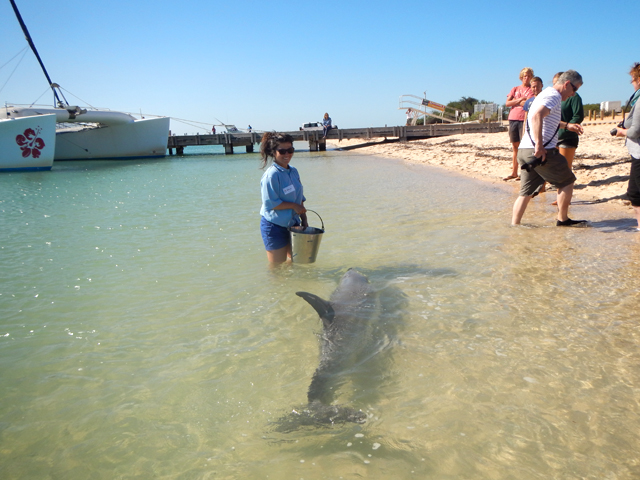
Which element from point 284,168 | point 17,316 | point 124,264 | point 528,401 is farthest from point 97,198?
point 528,401

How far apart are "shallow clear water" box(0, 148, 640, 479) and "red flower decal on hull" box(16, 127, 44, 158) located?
77.3 ft

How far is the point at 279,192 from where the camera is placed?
4.50 meters

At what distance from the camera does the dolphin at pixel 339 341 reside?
8.04ft

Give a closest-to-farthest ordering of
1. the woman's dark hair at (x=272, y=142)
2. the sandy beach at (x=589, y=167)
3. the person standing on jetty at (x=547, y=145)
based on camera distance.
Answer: the woman's dark hair at (x=272, y=142), the person standing on jetty at (x=547, y=145), the sandy beach at (x=589, y=167)

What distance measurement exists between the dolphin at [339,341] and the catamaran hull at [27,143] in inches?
1118

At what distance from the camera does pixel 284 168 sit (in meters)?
4.49

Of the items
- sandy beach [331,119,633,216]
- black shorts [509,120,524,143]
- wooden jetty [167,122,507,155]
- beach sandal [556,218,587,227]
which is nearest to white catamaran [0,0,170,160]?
wooden jetty [167,122,507,155]

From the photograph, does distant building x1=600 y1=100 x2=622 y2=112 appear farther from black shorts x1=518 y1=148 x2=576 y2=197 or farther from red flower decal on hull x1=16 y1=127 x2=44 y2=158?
red flower decal on hull x1=16 y1=127 x2=44 y2=158

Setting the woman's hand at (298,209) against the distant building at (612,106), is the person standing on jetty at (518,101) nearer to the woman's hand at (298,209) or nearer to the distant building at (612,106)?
the woman's hand at (298,209)

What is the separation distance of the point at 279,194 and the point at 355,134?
1345 inches

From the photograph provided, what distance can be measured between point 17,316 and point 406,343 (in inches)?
149

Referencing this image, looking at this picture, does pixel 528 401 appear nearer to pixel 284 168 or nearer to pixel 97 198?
pixel 284 168

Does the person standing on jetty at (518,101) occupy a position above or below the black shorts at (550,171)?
above

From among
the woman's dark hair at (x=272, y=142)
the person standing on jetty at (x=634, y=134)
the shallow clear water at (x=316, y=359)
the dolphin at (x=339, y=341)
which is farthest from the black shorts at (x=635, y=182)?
the woman's dark hair at (x=272, y=142)
